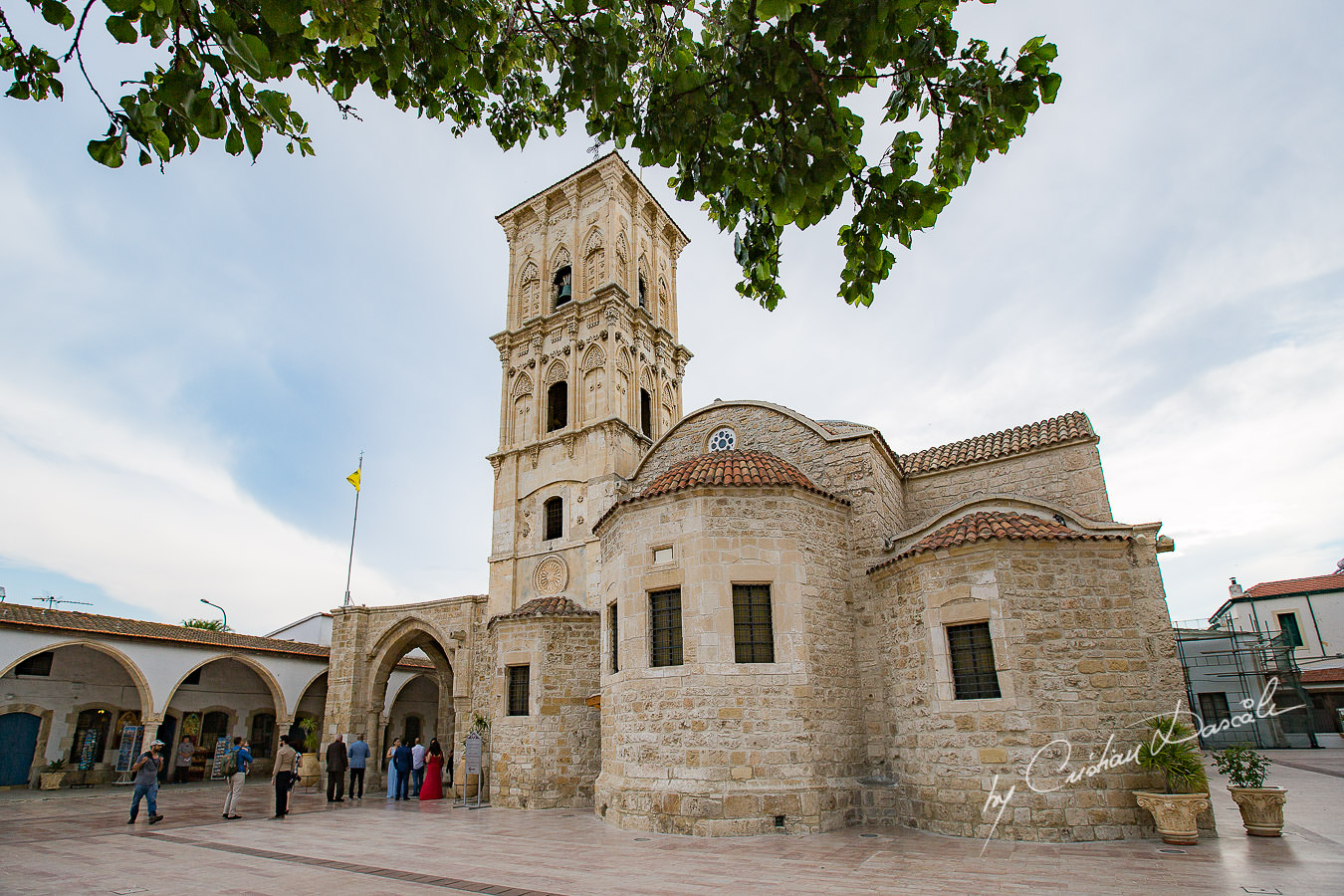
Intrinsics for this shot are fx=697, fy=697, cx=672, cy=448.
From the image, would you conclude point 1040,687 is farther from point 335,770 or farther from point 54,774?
point 54,774

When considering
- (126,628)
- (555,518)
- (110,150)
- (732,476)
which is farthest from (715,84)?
(126,628)

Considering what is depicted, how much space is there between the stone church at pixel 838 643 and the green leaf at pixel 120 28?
8.25 metres

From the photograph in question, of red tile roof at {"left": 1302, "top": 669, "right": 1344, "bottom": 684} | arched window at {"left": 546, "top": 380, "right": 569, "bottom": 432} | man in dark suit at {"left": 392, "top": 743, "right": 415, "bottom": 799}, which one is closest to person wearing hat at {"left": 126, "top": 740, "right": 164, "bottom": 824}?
man in dark suit at {"left": 392, "top": 743, "right": 415, "bottom": 799}

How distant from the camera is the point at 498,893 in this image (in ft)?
19.1

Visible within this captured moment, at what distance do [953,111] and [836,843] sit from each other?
7739mm

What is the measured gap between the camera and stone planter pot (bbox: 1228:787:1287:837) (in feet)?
24.1

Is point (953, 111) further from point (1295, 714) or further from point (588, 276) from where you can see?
point (1295, 714)

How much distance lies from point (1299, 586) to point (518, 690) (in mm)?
29985

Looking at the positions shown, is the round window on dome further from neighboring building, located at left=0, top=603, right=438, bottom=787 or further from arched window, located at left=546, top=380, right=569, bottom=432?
neighboring building, located at left=0, top=603, right=438, bottom=787

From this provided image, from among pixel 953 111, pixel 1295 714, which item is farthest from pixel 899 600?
pixel 1295 714

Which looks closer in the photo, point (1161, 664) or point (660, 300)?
point (1161, 664)

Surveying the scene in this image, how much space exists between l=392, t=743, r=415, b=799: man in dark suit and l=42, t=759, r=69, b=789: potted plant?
9616 mm

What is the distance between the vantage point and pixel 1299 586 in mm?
26719

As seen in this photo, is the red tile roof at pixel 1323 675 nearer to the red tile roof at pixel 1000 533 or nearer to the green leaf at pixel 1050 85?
the red tile roof at pixel 1000 533
